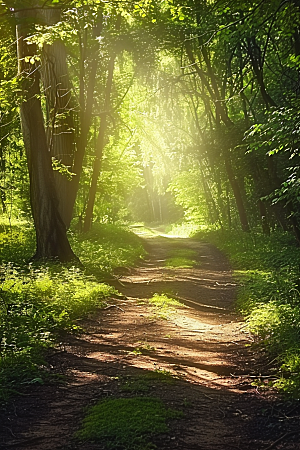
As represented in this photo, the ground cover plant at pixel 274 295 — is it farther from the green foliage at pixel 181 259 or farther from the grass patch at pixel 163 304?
the green foliage at pixel 181 259

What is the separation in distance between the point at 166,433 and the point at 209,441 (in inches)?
13.6

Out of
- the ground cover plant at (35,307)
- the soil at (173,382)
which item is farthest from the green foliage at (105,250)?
the soil at (173,382)

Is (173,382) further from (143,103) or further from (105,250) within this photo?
(143,103)

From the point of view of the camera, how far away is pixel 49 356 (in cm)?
602

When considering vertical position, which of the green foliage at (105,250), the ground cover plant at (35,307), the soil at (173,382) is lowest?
the soil at (173,382)

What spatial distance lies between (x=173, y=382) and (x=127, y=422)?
133cm

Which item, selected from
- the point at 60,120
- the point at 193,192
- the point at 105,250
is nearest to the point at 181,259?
the point at 105,250

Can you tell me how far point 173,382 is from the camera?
5.18 metres

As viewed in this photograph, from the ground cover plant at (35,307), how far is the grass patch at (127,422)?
1.09 meters

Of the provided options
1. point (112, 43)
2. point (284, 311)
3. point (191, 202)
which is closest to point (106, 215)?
point (191, 202)

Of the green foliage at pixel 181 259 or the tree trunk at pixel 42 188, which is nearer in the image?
the tree trunk at pixel 42 188

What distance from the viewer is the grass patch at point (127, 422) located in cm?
363

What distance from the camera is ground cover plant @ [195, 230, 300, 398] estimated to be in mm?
5613

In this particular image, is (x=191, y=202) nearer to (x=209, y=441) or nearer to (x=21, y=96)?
(x=21, y=96)
